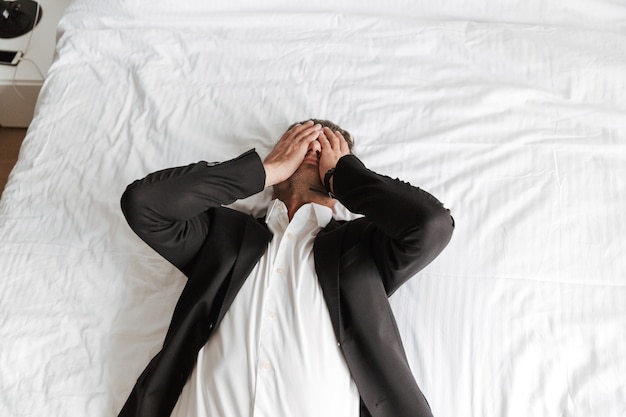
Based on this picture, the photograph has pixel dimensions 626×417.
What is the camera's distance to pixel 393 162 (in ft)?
5.38

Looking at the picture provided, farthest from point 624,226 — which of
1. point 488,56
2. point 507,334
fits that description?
point 488,56

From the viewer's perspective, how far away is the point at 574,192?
157cm

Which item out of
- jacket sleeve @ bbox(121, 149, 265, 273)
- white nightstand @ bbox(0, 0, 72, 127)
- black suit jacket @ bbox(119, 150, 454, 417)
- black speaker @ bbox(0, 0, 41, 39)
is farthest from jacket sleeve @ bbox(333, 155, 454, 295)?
black speaker @ bbox(0, 0, 41, 39)

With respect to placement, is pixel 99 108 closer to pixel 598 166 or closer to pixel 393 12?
pixel 393 12

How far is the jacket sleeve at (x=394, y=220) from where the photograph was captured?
1.23m

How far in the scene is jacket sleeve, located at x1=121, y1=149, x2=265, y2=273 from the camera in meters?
1.29

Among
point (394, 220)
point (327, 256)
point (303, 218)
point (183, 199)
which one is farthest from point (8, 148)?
point (394, 220)

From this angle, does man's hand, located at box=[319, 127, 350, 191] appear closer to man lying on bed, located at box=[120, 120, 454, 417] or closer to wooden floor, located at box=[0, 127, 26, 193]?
man lying on bed, located at box=[120, 120, 454, 417]

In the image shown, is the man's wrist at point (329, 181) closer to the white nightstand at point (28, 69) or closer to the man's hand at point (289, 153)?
the man's hand at point (289, 153)

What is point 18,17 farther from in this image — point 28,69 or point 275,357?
point 275,357

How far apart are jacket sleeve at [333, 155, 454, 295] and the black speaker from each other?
58.4 inches

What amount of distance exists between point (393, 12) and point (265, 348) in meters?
1.16

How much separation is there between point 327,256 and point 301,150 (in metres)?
0.30

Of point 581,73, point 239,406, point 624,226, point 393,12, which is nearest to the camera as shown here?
point 239,406
